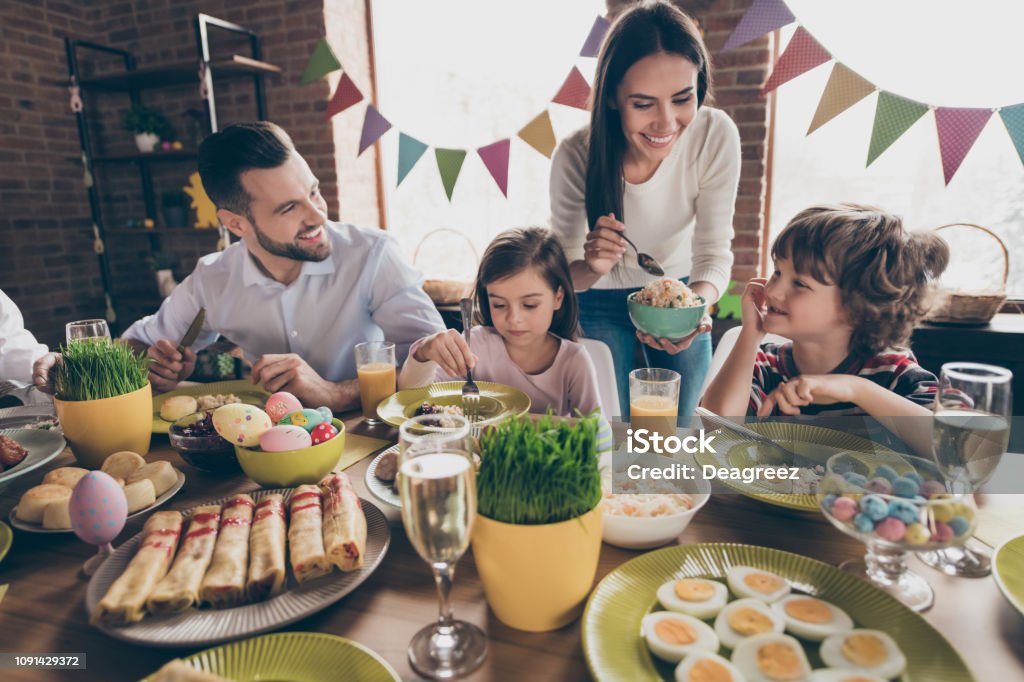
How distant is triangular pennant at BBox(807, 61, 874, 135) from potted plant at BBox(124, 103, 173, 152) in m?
4.04

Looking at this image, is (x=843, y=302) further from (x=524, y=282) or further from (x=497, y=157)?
(x=497, y=157)

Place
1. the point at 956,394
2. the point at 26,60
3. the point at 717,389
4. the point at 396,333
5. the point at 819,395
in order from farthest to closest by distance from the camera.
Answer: the point at 26,60 → the point at 396,333 → the point at 717,389 → the point at 819,395 → the point at 956,394

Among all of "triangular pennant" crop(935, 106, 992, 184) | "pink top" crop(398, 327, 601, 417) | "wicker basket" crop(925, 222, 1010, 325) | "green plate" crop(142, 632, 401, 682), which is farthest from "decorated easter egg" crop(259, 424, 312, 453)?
"wicker basket" crop(925, 222, 1010, 325)

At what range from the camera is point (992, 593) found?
0.70 metres

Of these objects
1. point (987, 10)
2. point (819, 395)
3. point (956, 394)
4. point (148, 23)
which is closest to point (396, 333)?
point (819, 395)

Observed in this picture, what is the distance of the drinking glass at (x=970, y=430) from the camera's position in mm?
770

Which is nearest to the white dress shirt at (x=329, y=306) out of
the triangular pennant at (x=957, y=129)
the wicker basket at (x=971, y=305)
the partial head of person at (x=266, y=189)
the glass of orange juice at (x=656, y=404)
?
the partial head of person at (x=266, y=189)

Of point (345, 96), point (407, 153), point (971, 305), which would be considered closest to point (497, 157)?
point (407, 153)

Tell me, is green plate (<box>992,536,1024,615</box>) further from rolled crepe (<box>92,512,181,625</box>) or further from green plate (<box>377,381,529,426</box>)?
rolled crepe (<box>92,512,181,625</box>)

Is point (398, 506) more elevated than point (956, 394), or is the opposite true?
point (956, 394)

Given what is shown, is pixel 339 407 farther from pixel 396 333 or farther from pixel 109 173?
pixel 109 173

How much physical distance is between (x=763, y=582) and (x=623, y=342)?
1411mm

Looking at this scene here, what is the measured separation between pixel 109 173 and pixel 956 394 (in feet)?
17.6

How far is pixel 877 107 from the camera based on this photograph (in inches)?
78.8
